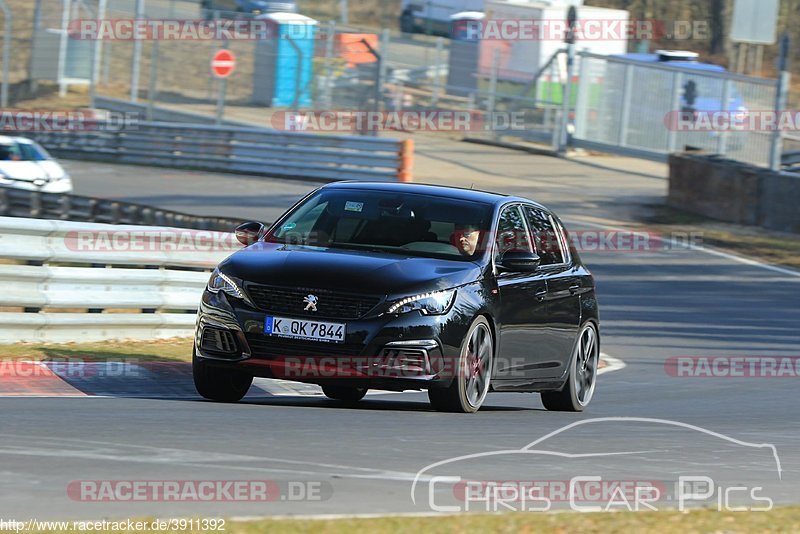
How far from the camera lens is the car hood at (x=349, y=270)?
8852 mm

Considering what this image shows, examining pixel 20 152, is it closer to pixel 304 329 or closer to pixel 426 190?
pixel 426 190

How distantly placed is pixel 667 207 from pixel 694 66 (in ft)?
32.1

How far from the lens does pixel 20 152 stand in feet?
92.7

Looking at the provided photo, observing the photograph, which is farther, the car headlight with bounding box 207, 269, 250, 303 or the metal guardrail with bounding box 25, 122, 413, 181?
the metal guardrail with bounding box 25, 122, 413, 181

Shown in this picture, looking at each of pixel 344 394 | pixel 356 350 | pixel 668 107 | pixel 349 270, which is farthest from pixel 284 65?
pixel 356 350

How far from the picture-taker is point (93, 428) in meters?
7.73

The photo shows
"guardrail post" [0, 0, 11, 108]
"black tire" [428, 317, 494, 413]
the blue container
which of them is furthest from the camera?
"guardrail post" [0, 0, 11, 108]

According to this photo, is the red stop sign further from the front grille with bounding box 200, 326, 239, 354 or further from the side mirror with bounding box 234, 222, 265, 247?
the front grille with bounding box 200, 326, 239, 354

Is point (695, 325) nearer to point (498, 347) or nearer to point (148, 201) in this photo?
point (498, 347)

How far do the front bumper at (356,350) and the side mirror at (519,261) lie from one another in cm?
79

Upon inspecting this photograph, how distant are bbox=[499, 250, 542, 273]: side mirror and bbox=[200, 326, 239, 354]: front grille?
75.5 inches

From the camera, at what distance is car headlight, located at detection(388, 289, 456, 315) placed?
8844mm

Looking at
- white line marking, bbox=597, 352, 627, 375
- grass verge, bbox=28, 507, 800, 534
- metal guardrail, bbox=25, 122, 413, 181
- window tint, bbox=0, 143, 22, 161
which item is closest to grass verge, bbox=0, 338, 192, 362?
white line marking, bbox=597, 352, 627, 375

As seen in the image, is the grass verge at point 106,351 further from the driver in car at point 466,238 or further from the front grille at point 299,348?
the driver in car at point 466,238
